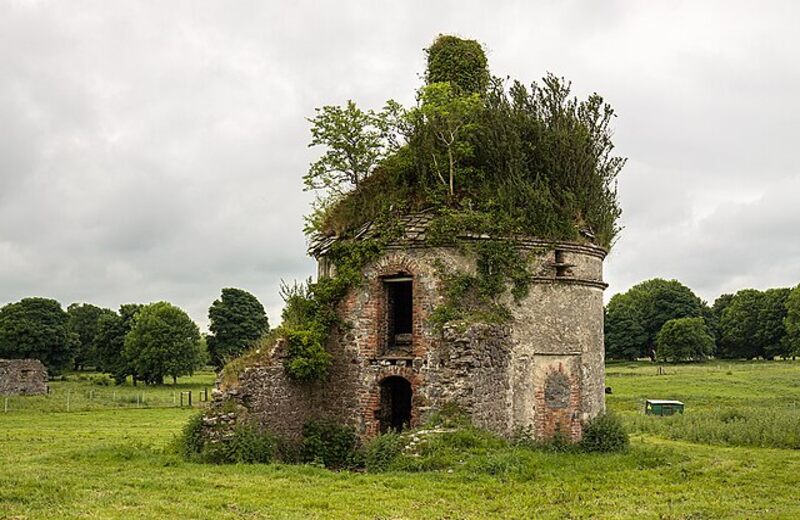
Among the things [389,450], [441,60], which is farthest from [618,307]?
[389,450]

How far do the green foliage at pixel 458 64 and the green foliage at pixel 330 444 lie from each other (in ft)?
32.7

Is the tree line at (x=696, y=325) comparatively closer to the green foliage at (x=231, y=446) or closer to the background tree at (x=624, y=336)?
Answer: the background tree at (x=624, y=336)

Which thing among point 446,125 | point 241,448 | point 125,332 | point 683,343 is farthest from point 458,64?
point 683,343

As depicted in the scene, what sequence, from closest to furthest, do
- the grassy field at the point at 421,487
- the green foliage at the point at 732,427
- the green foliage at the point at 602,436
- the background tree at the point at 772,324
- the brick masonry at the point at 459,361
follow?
the grassy field at the point at 421,487
the brick masonry at the point at 459,361
the green foliage at the point at 602,436
the green foliage at the point at 732,427
the background tree at the point at 772,324

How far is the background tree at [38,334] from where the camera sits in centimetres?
6500

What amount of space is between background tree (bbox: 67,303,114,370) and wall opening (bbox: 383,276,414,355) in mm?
56935

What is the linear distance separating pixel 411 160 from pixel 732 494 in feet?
32.5

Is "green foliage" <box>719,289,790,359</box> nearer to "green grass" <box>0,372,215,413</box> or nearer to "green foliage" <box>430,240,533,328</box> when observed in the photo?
"green grass" <box>0,372,215,413</box>

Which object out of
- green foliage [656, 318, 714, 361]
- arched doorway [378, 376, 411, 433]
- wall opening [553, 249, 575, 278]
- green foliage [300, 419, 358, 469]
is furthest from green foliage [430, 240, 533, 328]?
green foliage [656, 318, 714, 361]

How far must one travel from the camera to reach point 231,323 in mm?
66688

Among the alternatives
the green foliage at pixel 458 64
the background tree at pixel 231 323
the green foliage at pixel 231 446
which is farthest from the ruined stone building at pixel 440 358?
the background tree at pixel 231 323

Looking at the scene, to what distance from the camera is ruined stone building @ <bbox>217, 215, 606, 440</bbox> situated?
15961 mm

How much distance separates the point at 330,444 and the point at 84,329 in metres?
71.5

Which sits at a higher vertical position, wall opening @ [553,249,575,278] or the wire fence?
wall opening @ [553,249,575,278]
